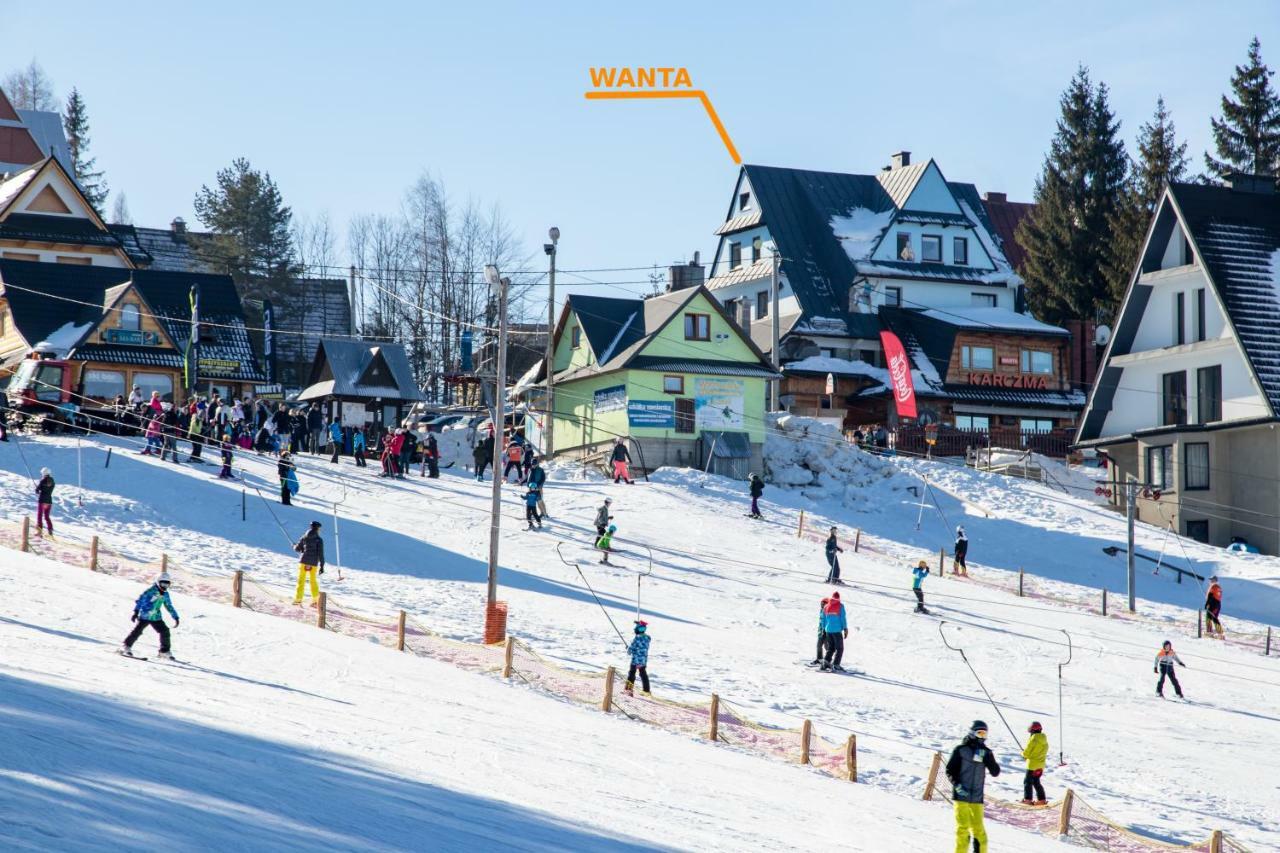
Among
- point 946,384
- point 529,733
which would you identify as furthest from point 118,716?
point 946,384

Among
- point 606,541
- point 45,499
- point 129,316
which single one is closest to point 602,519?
point 606,541

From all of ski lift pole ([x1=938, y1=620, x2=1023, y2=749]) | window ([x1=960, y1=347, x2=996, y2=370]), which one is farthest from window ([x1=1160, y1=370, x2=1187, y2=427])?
ski lift pole ([x1=938, y1=620, x2=1023, y2=749])

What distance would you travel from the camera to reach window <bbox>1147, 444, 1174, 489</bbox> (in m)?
50.1

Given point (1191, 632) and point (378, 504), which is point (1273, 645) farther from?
point (378, 504)

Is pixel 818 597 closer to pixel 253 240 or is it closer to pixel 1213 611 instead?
pixel 1213 611

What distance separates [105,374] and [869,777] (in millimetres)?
38845

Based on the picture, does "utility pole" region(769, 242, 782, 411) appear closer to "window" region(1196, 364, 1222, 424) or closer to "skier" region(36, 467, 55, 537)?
"window" region(1196, 364, 1222, 424)

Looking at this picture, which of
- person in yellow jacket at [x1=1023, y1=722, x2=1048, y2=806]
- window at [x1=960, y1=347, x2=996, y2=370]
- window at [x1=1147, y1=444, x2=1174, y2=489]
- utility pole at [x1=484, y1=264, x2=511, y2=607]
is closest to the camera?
person in yellow jacket at [x1=1023, y1=722, x2=1048, y2=806]

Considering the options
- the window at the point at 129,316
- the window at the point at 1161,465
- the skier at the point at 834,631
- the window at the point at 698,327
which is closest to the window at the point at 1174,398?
the window at the point at 1161,465

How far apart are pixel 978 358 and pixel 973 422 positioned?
2.86m

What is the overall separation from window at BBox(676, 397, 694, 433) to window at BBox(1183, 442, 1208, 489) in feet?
55.6

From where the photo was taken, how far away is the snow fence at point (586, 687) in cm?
1922

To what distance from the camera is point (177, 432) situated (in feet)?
143

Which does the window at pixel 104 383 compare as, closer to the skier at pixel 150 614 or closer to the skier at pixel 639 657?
the skier at pixel 150 614
